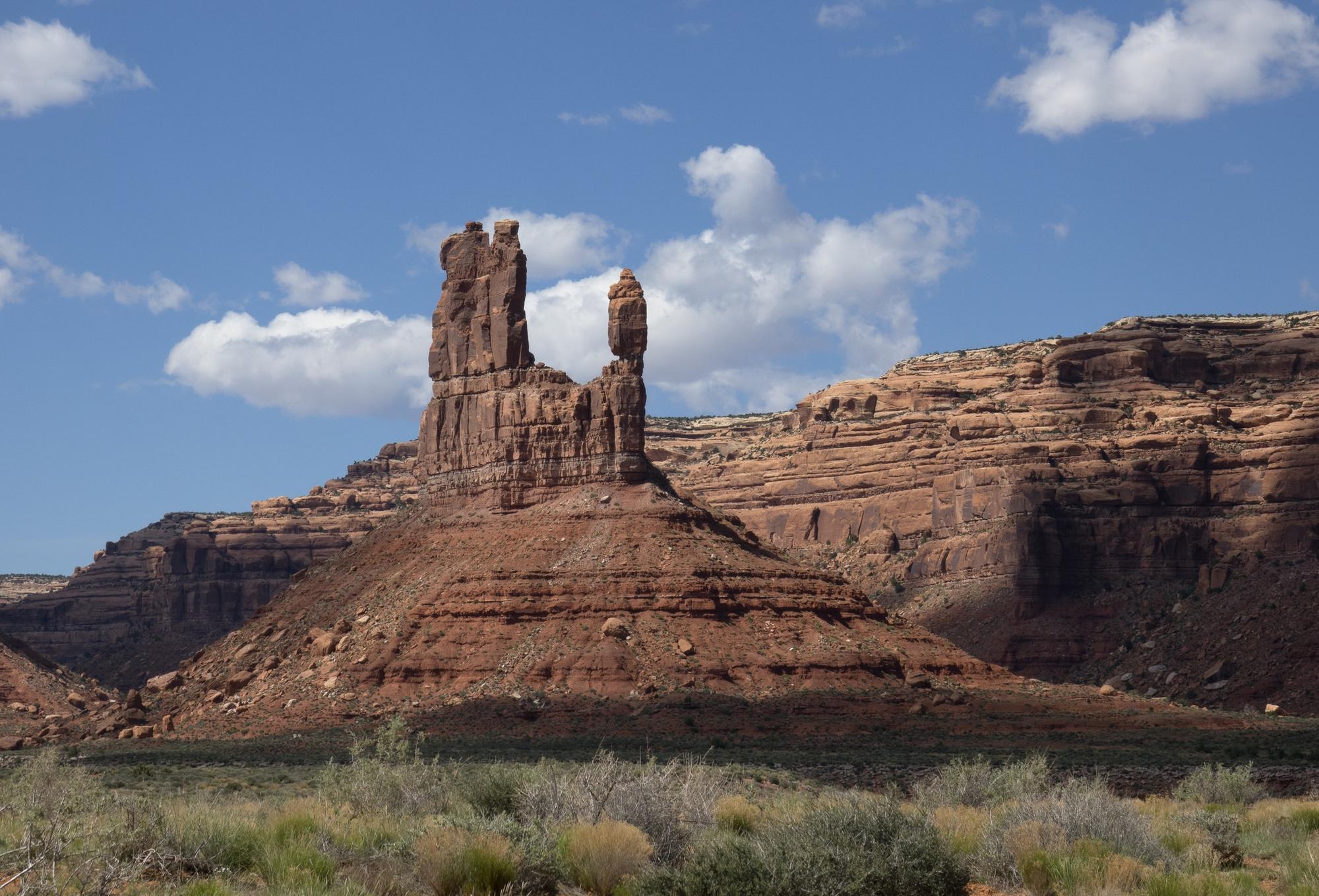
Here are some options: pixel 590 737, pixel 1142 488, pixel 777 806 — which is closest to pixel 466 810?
pixel 777 806

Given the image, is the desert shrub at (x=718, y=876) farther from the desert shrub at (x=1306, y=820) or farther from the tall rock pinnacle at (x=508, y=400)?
the tall rock pinnacle at (x=508, y=400)

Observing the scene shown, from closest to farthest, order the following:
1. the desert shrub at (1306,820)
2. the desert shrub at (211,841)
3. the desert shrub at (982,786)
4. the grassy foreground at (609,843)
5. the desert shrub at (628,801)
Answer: the grassy foreground at (609,843) → the desert shrub at (211,841) → the desert shrub at (628,801) → the desert shrub at (1306,820) → the desert shrub at (982,786)

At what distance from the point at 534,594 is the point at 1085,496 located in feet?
137

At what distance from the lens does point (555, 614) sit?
74.6 meters

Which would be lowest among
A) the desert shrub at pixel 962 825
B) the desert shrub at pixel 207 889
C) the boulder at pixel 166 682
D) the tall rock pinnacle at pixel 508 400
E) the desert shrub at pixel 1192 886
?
the desert shrub at pixel 1192 886

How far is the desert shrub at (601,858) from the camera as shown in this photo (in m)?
23.8

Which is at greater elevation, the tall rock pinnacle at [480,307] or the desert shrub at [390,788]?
the tall rock pinnacle at [480,307]

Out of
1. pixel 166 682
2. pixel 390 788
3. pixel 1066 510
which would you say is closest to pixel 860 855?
pixel 390 788

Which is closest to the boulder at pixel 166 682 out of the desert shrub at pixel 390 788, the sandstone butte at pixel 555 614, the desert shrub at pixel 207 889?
the sandstone butte at pixel 555 614

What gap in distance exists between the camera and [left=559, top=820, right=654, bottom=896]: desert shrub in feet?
77.9

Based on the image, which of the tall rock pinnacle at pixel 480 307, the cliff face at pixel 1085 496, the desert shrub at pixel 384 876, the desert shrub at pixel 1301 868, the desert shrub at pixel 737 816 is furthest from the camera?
the cliff face at pixel 1085 496

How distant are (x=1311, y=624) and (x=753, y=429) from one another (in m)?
97.3

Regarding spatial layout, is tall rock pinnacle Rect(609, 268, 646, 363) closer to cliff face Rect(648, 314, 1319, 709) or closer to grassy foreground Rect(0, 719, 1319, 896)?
cliff face Rect(648, 314, 1319, 709)

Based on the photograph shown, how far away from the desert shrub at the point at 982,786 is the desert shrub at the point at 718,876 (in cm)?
1303
